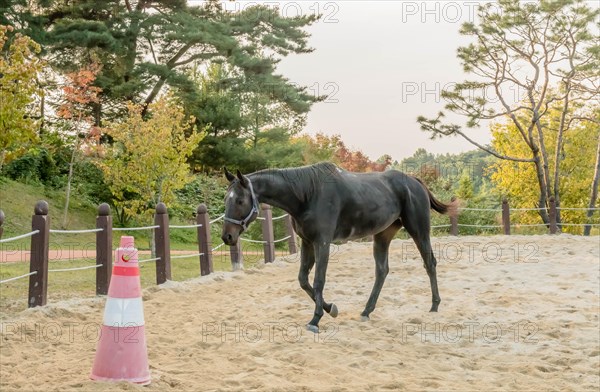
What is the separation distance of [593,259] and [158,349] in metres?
9.61

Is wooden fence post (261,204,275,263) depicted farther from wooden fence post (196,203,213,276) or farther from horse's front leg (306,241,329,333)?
horse's front leg (306,241,329,333)

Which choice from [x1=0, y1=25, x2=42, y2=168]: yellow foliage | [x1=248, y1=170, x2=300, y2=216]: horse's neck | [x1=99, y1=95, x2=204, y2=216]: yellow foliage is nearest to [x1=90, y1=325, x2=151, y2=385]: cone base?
[x1=248, y1=170, x2=300, y2=216]: horse's neck

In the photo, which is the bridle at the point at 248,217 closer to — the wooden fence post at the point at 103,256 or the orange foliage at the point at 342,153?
the wooden fence post at the point at 103,256

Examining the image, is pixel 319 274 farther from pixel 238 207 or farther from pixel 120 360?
pixel 120 360

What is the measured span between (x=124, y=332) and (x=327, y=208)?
2.77 metres

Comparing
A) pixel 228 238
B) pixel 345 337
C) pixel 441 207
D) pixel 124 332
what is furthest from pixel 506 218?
pixel 124 332

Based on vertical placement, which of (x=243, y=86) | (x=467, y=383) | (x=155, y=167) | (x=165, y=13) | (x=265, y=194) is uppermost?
(x=165, y=13)

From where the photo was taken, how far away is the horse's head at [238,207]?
5.75m

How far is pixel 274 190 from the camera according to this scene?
6234mm

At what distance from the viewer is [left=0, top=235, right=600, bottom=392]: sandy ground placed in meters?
4.54

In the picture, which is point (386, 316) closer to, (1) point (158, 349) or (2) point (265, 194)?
(2) point (265, 194)

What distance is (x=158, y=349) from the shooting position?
5188 millimetres

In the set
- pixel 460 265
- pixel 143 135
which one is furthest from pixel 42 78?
pixel 460 265

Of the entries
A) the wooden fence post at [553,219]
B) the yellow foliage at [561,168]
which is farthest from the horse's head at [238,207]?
the yellow foliage at [561,168]
